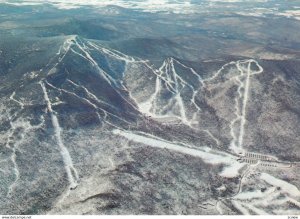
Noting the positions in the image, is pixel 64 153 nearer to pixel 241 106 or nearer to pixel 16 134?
pixel 16 134

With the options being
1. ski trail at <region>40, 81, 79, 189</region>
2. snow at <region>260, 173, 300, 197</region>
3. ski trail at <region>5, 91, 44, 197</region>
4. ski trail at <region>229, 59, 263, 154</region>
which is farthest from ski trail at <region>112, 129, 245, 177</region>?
ski trail at <region>5, 91, 44, 197</region>

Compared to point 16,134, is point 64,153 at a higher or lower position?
lower

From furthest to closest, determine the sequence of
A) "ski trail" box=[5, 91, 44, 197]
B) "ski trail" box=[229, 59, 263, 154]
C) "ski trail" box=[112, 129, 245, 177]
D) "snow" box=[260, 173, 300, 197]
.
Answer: "ski trail" box=[229, 59, 263, 154]
"ski trail" box=[112, 129, 245, 177]
"ski trail" box=[5, 91, 44, 197]
"snow" box=[260, 173, 300, 197]

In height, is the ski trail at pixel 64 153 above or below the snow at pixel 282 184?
above

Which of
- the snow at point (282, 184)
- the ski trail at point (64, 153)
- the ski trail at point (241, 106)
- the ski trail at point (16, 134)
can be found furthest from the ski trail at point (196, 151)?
Answer: the ski trail at point (16, 134)

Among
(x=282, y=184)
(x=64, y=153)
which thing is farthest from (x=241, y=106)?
(x=64, y=153)

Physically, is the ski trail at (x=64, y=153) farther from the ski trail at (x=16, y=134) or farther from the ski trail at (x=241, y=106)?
the ski trail at (x=241, y=106)

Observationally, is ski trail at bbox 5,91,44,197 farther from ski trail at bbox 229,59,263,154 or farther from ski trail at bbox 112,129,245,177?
ski trail at bbox 229,59,263,154

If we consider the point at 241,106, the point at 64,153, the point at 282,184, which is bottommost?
the point at 282,184

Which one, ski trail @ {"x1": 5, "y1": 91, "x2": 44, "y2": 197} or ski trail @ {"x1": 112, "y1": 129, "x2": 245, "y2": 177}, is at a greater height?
ski trail @ {"x1": 5, "y1": 91, "x2": 44, "y2": 197}

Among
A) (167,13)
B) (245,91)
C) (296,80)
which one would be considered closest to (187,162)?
(245,91)

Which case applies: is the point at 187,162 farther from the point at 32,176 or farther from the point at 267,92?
the point at 267,92
